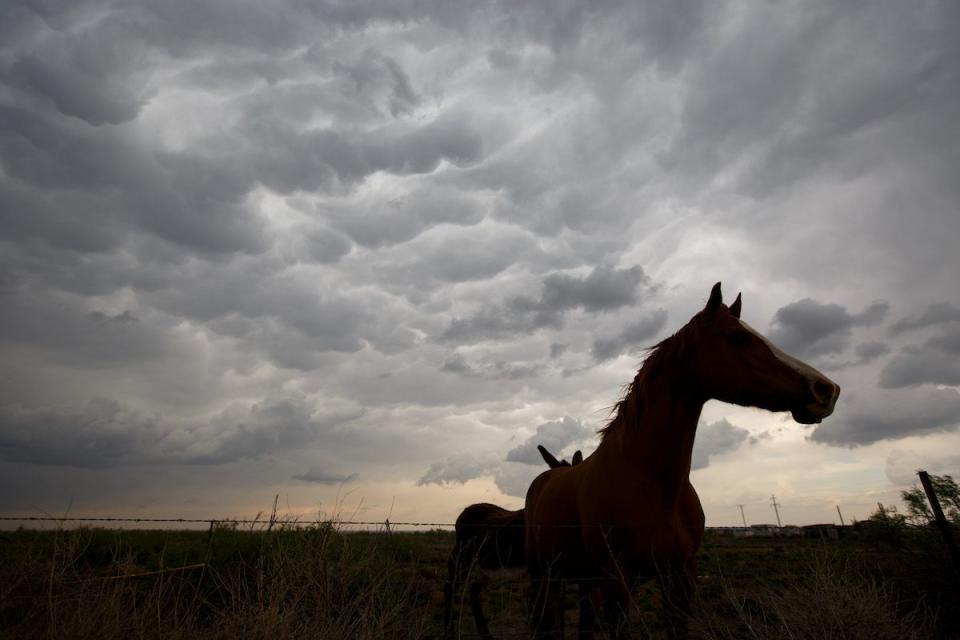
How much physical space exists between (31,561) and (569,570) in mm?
4266

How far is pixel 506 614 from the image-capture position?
3.49 meters

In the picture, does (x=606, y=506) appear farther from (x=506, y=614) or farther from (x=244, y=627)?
(x=244, y=627)

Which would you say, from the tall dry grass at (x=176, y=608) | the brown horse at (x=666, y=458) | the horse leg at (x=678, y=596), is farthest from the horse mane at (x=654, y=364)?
the tall dry grass at (x=176, y=608)

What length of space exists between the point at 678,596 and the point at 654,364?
63.8 inches

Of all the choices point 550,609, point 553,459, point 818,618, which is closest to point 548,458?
point 553,459

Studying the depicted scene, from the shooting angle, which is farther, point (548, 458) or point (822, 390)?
point (548, 458)

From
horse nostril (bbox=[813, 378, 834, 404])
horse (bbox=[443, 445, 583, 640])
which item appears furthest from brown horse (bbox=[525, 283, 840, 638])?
horse (bbox=[443, 445, 583, 640])

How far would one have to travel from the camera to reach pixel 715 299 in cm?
389

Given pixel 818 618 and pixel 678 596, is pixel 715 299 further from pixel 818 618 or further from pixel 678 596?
pixel 818 618

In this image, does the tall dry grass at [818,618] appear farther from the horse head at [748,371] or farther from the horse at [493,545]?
the horse at [493,545]

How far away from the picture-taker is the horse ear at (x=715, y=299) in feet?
12.6

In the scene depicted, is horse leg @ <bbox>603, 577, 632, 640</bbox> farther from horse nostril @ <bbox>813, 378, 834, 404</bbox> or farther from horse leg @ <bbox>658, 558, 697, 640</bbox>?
horse nostril @ <bbox>813, 378, 834, 404</bbox>

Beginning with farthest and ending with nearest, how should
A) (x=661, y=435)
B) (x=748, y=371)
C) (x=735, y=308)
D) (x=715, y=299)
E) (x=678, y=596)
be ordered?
(x=735, y=308) → (x=715, y=299) → (x=661, y=435) → (x=748, y=371) → (x=678, y=596)

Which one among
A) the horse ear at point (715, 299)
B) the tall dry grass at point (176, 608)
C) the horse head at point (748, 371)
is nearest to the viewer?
the tall dry grass at point (176, 608)
